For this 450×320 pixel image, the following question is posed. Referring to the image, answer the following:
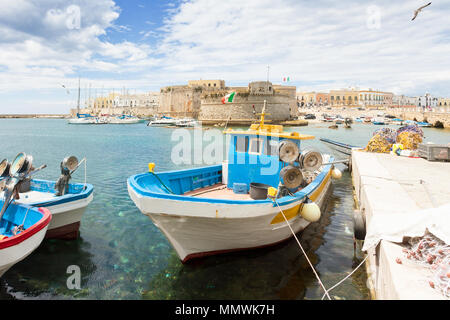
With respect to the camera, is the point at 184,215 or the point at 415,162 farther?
the point at 415,162

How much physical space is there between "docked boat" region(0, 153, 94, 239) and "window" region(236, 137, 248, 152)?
4.13 m

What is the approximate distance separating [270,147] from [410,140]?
11193 mm

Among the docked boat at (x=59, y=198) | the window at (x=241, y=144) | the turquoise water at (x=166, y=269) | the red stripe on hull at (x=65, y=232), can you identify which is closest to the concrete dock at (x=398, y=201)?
the turquoise water at (x=166, y=269)

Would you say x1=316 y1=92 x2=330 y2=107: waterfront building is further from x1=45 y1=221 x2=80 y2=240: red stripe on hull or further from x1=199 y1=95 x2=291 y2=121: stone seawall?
x1=45 y1=221 x2=80 y2=240: red stripe on hull

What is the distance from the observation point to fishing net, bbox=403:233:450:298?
302cm

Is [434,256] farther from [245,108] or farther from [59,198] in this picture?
[245,108]

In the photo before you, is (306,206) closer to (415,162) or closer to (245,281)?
(245,281)

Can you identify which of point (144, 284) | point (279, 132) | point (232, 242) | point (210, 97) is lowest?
point (144, 284)

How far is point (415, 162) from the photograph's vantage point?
11.6 meters

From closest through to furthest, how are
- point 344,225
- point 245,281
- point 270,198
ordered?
point 245,281 < point 270,198 < point 344,225

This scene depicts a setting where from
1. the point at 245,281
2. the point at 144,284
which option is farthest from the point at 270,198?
the point at 144,284

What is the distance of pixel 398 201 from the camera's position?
5984mm

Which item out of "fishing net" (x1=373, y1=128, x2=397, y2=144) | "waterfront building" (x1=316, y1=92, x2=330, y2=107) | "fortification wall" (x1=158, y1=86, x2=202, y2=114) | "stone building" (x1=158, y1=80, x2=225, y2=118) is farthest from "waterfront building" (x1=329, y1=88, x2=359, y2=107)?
"fishing net" (x1=373, y1=128, x2=397, y2=144)
